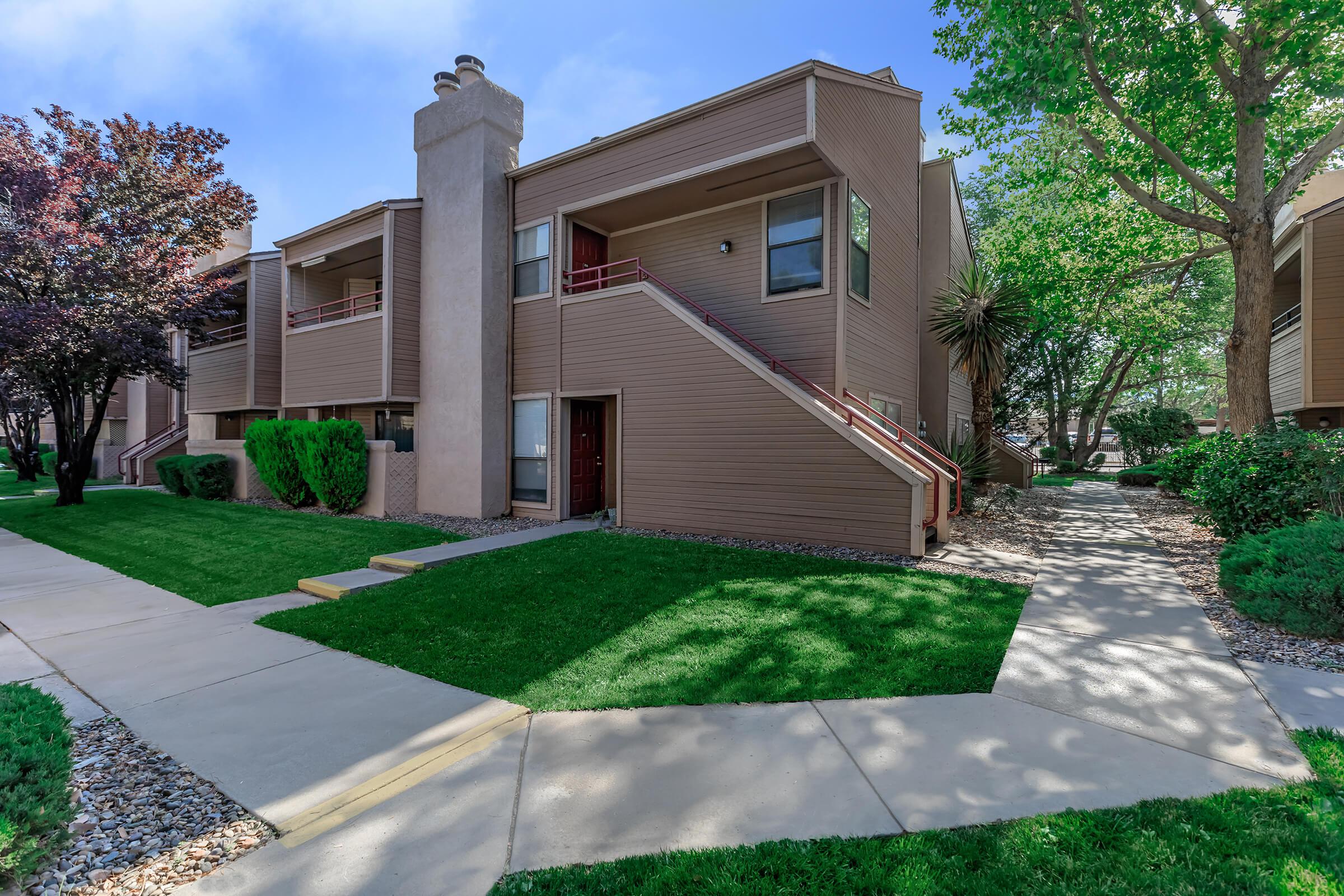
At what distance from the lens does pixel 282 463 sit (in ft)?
41.7

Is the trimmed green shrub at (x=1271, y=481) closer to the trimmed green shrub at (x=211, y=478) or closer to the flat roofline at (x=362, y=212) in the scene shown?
the flat roofline at (x=362, y=212)

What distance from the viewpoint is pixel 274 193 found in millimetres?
16641

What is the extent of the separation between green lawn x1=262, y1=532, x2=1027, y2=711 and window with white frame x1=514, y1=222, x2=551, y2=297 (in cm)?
594

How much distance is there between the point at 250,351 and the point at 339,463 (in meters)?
6.68

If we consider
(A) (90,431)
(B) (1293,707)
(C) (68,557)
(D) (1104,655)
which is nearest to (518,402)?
(C) (68,557)

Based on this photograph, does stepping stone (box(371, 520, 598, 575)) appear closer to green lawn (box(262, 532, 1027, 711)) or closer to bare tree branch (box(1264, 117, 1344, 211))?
green lawn (box(262, 532, 1027, 711))

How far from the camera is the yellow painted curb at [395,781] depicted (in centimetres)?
259

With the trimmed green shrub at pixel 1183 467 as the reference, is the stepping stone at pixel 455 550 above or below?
below

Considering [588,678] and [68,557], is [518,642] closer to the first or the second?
[588,678]

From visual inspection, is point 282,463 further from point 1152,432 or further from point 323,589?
point 1152,432

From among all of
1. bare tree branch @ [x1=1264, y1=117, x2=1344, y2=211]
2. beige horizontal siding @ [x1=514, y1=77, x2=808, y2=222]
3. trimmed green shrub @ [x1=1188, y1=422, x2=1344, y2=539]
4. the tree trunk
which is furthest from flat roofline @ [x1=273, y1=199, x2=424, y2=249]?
bare tree branch @ [x1=1264, y1=117, x2=1344, y2=211]

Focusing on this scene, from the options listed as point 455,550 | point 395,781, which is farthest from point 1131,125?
point 395,781

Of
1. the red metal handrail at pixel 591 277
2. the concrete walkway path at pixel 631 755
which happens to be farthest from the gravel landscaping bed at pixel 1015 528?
the red metal handrail at pixel 591 277

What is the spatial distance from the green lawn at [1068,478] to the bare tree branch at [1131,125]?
36.7ft
